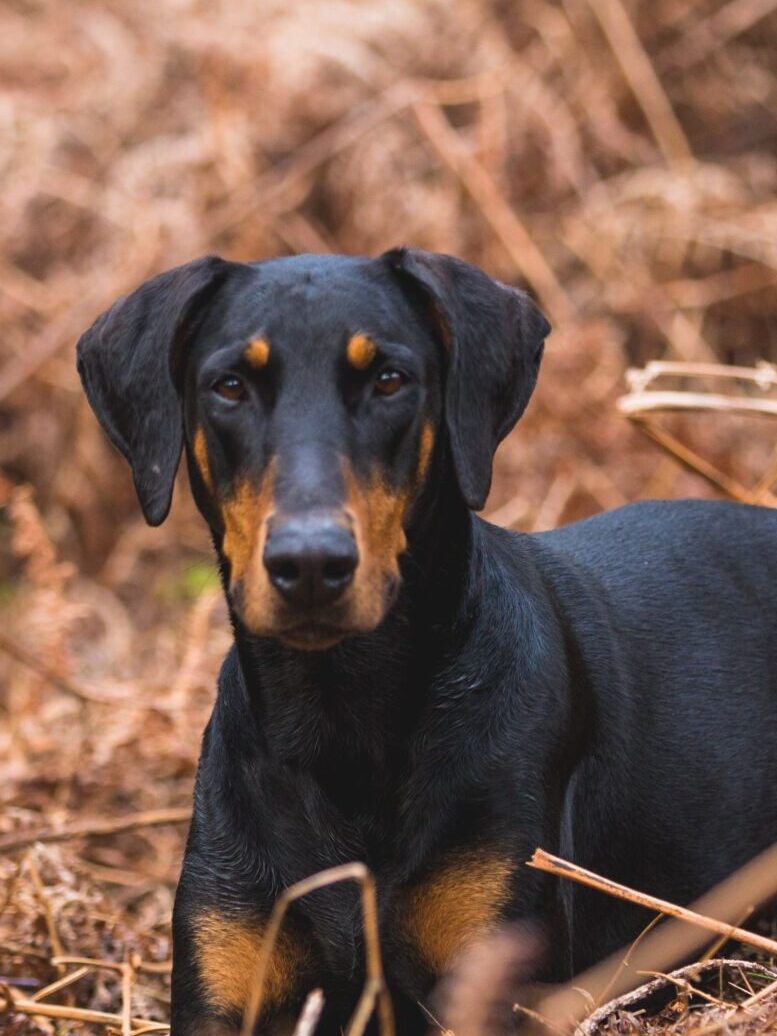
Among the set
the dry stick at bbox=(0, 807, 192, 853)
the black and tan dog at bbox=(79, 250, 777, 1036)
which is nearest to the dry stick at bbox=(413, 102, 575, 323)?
the dry stick at bbox=(0, 807, 192, 853)

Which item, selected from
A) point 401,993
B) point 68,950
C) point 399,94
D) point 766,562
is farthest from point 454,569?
point 399,94

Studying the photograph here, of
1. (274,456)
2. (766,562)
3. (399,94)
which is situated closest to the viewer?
(274,456)

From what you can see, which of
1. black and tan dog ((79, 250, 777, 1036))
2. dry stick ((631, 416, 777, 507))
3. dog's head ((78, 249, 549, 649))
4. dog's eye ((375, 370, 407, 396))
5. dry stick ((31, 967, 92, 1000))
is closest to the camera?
dog's head ((78, 249, 549, 649))


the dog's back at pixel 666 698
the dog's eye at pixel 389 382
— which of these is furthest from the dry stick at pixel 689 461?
the dog's eye at pixel 389 382

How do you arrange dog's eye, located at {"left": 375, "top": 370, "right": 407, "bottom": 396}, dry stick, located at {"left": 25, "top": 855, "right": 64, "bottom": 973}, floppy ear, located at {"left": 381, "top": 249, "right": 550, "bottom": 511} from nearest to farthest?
dog's eye, located at {"left": 375, "top": 370, "right": 407, "bottom": 396}, floppy ear, located at {"left": 381, "top": 249, "right": 550, "bottom": 511}, dry stick, located at {"left": 25, "top": 855, "right": 64, "bottom": 973}

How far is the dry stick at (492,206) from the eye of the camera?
880 centimetres

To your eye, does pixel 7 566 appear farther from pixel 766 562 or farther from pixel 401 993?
pixel 401 993

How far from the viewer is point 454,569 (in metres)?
3.89

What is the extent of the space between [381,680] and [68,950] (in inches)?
61.7

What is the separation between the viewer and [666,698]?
4418 millimetres

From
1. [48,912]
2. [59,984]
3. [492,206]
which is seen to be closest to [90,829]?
[48,912]

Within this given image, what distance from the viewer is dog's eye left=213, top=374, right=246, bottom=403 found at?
3.68m

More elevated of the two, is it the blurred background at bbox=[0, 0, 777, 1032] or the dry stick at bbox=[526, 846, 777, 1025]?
the blurred background at bbox=[0, 0, 777, 1032]

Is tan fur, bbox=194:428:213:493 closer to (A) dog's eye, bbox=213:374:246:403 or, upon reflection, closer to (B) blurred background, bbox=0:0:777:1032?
(A) dog's eye, bbox=213:374:246:403
